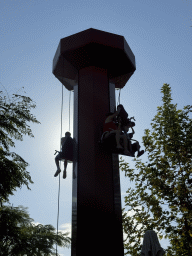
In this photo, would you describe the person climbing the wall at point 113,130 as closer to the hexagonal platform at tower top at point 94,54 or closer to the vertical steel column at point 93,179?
the vertical steel column at point 93,179

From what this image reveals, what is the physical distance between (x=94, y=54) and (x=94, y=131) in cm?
252

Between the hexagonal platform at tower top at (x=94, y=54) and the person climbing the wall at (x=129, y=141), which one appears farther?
the hexagonal platform at tower top at (x=94, y=54)

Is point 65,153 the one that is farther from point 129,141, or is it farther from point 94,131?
point 129,141

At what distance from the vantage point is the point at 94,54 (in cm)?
856

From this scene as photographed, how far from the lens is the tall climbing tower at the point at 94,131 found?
6.65m

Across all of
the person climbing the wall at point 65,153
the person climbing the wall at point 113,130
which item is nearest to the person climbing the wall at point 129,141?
the person climbing the wall at point 113,130

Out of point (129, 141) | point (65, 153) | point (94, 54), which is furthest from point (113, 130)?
point (94, 54)

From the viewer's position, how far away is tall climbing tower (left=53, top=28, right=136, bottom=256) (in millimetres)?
6648

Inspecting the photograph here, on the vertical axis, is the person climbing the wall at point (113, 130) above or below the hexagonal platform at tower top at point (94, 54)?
below

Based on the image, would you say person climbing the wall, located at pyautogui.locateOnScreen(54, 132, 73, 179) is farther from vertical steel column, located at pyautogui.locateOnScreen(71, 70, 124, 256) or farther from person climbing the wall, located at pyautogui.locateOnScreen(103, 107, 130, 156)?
person climbing the wall, located at pyautogui.locateOnScreen(103, 107, 130, 156)

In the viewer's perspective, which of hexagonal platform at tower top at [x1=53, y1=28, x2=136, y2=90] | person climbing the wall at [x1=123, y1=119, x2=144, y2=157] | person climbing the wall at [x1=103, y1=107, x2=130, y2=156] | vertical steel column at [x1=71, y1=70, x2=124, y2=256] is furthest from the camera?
hexagonal platform at tower top at [x1=53, y1=28, x2=136, y2=90]

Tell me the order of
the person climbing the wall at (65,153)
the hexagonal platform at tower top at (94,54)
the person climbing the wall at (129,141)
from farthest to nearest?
the hexagonal platform at tower top at (94,54) → the person climbing the wall at (65,153) → the person climbing the wall at (129,141)

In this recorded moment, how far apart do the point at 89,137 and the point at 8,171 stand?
3.23 meters

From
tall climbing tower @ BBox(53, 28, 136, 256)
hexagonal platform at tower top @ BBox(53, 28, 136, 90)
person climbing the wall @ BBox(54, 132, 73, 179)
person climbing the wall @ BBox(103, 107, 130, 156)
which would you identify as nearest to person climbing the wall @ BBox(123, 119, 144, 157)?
person climbing the wall @ BBox(103, 107, 130, 156)
